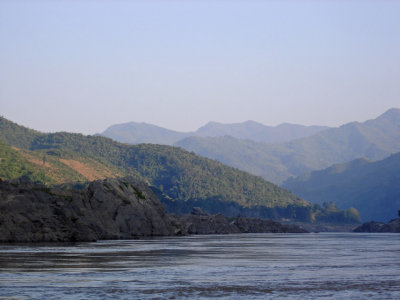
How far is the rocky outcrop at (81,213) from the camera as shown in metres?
102

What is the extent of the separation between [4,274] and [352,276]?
27.7 meters

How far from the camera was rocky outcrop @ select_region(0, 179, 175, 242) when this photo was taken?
102 m

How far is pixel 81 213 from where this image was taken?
12056cm

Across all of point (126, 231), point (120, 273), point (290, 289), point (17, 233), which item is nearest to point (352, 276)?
point (290, 289)

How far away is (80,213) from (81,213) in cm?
51

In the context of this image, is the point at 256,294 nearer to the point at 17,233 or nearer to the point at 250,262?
the point at 250,262

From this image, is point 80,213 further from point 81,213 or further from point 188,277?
point 188,277

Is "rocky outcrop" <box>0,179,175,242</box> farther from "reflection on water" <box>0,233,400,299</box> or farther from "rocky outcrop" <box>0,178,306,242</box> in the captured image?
"reflection on water" <box>0,233,400,299</box>

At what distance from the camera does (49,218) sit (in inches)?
4154

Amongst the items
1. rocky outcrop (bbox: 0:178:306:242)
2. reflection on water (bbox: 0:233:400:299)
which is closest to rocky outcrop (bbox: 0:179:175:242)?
rocky outcrop (bbox: 0:178:306:242)

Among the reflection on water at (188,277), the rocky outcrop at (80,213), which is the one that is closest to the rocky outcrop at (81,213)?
the rocky outcrop at (80,213)

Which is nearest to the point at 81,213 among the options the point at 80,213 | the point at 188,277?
the point at 80,213

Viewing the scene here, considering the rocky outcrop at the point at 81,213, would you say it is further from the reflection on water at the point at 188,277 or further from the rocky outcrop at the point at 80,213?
the reflection on water at the point at 188,277

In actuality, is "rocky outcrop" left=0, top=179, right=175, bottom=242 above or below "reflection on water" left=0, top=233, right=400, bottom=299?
above
